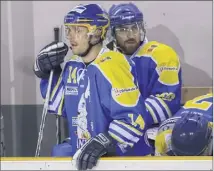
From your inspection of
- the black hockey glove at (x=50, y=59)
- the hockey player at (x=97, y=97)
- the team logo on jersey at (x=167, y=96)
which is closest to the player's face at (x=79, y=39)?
the hockey player at (x=97, y=97)

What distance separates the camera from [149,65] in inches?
98.0

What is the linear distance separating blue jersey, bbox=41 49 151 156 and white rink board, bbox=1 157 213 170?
350 millimetres

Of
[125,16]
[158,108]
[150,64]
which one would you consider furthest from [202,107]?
[125,16]

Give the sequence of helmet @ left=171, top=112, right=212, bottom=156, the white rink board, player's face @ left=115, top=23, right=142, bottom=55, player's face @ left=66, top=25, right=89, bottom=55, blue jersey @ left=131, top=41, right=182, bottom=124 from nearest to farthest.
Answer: the white rink board → helmet @ left=171, top=112, right=212, bottom=156 → player's face @ left=66, top=25, right=89, bottom=55 → blue jersey @ left=131, top=41, right=182, bottom=124 → player's face @ left=115, top=23, right=142, bottom=55

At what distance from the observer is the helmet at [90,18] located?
6.56 feet

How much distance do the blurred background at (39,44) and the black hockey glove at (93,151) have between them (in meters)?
1.64

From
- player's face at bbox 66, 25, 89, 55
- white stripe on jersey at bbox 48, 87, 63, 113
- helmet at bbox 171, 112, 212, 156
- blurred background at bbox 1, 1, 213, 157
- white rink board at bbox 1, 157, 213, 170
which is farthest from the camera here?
blurred background at bbox 1, 1, 213, 157

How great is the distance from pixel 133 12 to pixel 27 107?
45.7 inches

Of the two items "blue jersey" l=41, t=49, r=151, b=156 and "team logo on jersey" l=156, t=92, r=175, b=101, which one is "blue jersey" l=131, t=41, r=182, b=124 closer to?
"team logo on jersey" l=156, t=92, r=175, b=101

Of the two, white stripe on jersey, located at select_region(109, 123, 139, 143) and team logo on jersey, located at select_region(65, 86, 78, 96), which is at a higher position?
team logo on jersey, located at select_region(65, 86, 78, 96)

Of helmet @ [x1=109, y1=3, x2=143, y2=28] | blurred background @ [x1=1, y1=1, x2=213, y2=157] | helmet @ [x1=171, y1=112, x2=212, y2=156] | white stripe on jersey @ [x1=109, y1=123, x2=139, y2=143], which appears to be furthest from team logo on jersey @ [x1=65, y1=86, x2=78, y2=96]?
blurred background @ [x1=1, y1=1, x2=213, y2=157]

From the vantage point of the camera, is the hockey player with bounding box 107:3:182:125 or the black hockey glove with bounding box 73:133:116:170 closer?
the black hockey glove with bounding box 73:133:116:170

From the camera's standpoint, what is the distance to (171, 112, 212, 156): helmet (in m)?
1.72

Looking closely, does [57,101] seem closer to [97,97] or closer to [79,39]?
[79,39]
